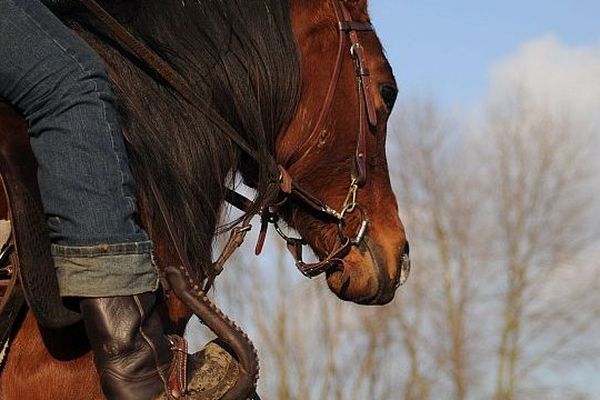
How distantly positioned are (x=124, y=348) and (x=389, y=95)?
203 cm

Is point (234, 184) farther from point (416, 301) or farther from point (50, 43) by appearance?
point (416, 301)

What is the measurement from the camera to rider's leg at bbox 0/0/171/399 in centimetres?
395

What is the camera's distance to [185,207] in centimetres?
461

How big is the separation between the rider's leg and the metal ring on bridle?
1.41m

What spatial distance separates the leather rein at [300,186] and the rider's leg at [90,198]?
2.14ft

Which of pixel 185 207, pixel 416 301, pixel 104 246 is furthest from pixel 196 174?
pixel 416 301

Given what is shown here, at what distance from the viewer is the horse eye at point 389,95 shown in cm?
542

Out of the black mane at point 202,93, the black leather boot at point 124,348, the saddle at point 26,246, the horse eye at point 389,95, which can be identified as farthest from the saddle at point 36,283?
the horse eye at point 389,95

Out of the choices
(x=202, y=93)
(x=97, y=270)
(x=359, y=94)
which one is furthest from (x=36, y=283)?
(x=359, y=94)

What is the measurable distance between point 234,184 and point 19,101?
48.5 inches

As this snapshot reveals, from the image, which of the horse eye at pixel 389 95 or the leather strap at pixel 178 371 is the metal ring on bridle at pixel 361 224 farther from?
the leather strap at pixel 178 371

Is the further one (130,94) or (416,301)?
(416,301)

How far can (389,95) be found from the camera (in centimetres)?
547

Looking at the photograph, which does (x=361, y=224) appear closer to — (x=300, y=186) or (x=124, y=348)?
(x=300, y=186)
